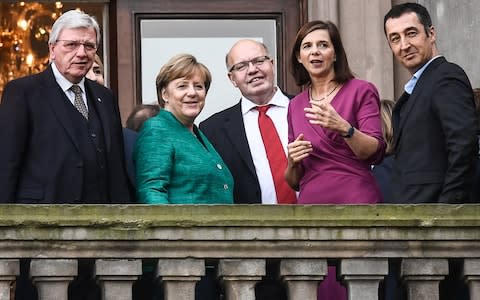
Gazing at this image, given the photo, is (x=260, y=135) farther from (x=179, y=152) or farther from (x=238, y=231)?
(x=238, y=231)

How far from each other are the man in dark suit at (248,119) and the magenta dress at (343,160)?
16.8 inches

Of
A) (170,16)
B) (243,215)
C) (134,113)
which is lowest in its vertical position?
(243,215)

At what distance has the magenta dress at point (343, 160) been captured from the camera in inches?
356

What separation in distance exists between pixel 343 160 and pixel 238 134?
853 millimetres

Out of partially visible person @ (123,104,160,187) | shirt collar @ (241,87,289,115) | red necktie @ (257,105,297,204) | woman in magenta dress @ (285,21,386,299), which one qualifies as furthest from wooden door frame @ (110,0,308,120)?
woman in magenta dress @ (285,21,386,299)

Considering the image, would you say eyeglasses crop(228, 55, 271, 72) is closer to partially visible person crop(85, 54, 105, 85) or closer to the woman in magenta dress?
the woman in magenta dress

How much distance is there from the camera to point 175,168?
905cm

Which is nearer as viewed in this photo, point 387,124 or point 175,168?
point 175,168

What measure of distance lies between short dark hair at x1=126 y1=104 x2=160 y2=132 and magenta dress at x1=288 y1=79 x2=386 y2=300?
Result: 42.4 inches

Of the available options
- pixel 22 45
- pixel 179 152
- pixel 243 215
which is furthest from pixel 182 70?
pixel 22 45

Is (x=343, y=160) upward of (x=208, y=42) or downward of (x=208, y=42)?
downward

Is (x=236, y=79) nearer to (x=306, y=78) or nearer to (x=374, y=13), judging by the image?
(x=306, y=78)

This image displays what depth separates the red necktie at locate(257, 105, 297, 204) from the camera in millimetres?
9508

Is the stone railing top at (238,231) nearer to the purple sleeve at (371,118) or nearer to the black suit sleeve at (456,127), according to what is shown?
the black suit sleeve at (456,127)
